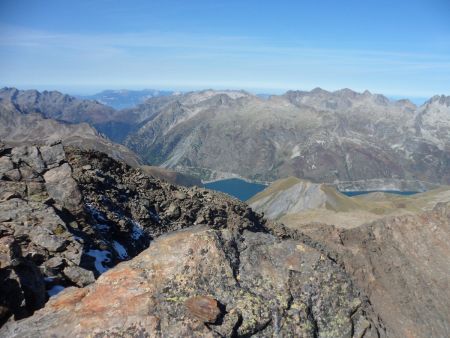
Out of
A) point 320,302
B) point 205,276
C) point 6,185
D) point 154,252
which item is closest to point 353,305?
point 320,302

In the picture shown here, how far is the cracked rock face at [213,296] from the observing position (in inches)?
496

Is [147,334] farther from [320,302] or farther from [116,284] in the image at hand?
[320,302]

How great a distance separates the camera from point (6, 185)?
25844 millimetres

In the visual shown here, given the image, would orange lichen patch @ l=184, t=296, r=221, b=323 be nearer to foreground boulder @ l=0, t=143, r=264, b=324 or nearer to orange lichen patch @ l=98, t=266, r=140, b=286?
orange lichen patch @ l=98, t=266, r=140, b=286

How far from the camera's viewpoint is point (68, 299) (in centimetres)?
1380

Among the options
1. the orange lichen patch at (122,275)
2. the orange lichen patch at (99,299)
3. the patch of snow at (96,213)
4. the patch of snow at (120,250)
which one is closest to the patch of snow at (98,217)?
the patch of snow at (96,213)

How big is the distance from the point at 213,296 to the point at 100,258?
1054 centimetres

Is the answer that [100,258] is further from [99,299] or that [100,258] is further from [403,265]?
[403,265]

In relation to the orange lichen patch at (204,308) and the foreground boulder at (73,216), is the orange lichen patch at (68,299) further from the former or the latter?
the orange lichen patch at (204,308)

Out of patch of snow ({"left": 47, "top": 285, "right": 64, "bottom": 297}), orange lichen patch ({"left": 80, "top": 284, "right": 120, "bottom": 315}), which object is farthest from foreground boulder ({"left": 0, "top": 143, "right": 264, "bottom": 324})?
orange lichen patch ({"left": 80, "top": 284, "right": 120, "bottom": 315})

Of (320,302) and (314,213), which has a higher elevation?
(320,302)

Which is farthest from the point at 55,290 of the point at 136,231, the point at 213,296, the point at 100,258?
the point at 136,231

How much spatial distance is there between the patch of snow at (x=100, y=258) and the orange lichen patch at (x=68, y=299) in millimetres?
6588

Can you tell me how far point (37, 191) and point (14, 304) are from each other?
13032 mm
